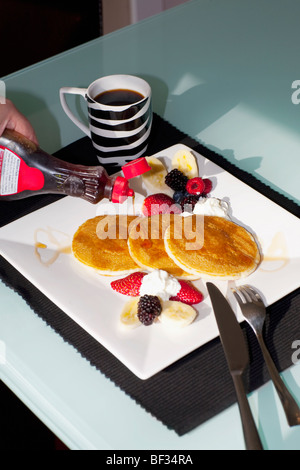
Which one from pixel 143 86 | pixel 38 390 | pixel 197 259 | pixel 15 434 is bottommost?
pixel 15 434

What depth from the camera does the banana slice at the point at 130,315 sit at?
1.20 meters

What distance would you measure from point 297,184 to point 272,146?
0.59 feet

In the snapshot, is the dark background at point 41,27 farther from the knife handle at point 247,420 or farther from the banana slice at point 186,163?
the knife handle at point 247,420

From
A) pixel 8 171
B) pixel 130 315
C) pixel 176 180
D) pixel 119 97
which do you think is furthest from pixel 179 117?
pixel 130 315

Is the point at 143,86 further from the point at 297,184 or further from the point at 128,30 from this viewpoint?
the point at 128,30

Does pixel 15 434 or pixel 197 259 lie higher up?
pixel 197 259

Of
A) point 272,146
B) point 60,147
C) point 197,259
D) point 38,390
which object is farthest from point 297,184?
point 38,390

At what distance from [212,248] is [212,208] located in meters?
0.15

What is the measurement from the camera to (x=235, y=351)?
1160 millimetres

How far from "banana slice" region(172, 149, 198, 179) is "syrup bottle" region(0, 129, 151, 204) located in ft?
0.49

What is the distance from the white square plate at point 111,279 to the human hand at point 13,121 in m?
0.24

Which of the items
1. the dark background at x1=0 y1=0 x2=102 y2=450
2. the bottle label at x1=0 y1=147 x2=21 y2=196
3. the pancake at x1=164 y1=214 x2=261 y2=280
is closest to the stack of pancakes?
the pancake at x1=164 y1=214 x2=261 y2=280

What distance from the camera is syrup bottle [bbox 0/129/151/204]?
1450 millimetres

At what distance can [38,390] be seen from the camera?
1159 mm
